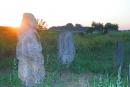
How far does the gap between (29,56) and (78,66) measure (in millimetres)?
5000

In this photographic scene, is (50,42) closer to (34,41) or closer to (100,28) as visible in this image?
(100,28)

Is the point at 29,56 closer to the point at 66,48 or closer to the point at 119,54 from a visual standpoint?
the point at 119,54

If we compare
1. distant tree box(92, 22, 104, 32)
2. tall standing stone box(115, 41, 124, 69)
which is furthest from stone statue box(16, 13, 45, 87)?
distant tree box(92, 22, 104, 32)

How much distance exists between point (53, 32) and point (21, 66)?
19.6 metres

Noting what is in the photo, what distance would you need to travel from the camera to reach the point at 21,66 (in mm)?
17312

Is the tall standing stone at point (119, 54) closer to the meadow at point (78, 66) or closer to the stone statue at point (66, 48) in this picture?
the meadow at point (78, 66)

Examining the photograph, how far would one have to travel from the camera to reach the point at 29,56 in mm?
17312

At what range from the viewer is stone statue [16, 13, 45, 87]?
1725 cm

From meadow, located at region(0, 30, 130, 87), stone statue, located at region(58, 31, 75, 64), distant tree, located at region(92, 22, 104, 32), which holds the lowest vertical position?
meadow, located at region(0, 30, 130, 87)

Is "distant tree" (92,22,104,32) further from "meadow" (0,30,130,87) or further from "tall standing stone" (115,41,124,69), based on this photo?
"tall standing stone" (115,41,124,69)

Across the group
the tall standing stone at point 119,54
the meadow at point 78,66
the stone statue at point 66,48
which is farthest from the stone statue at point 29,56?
the stone statue at point 66,48

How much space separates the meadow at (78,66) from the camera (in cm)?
1752

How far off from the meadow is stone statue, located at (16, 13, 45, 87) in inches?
13.1

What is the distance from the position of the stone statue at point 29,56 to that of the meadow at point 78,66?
13.1 inches
